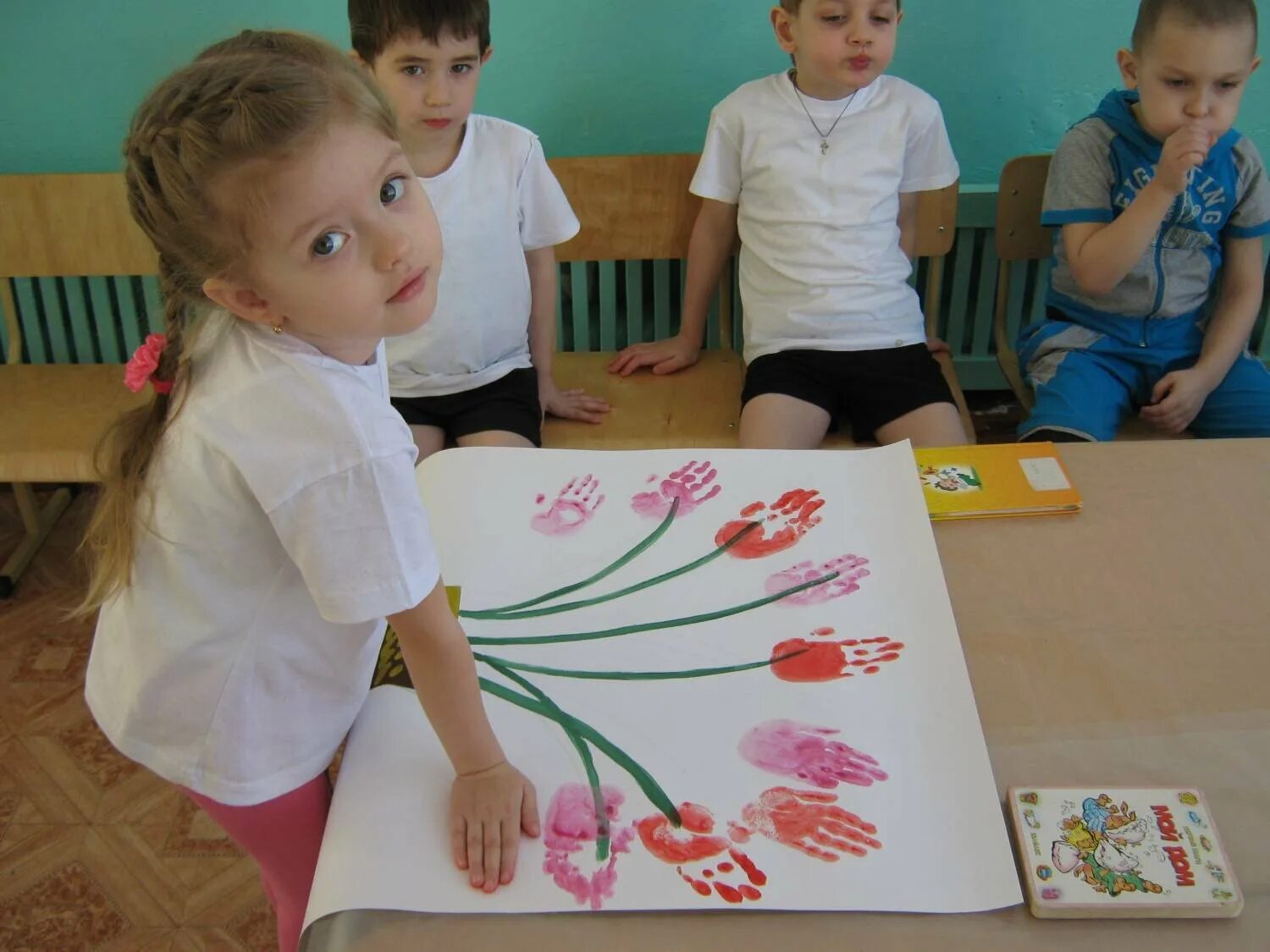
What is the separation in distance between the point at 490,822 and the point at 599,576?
28cm

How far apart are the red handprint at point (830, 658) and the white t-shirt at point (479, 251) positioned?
3.13ft

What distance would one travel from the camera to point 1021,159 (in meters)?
1.84

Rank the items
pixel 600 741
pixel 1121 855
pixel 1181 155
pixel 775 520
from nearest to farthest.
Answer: pixel 1121 855 → pixel 600 741 → pixel 775 520 → pixel 1181 155

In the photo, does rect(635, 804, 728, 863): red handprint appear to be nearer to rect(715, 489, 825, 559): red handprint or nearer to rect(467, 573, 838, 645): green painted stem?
rect(467, 573, 838, 645): green painted stem

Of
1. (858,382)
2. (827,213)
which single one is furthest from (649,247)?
(858,382)

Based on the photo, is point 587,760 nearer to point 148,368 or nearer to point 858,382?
point 148,368

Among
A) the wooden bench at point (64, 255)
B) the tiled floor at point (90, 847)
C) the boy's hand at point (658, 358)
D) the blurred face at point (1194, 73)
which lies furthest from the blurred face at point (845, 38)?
the tiled floor at point (90, 847)

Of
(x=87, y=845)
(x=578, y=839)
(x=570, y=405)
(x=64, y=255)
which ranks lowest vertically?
(x=87, y=845)

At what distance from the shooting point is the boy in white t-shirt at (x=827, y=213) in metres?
1.69

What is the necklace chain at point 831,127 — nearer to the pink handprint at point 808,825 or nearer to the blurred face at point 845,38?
the blurred face at point 845,38

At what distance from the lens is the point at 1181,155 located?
150 centimetres

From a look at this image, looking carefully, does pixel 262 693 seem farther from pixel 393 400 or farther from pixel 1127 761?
pixel 393 400

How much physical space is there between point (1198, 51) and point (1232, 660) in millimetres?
1017

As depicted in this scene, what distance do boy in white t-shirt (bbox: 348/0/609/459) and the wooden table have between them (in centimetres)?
85
